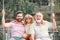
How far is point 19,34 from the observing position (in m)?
3.96

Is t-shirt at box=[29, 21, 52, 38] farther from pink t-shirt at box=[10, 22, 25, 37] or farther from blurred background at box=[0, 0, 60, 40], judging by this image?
blurred background at box=[0, 0, 60, 40]

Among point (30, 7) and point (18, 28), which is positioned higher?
point (30, 7)

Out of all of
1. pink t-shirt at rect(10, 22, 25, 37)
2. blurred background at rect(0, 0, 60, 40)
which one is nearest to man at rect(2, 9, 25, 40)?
pink t-shirt at rect(10, 22, 25, 37)

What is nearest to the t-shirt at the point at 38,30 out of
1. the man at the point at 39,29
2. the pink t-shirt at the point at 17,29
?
the man at the point at 39,29

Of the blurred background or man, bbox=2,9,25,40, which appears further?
the blurred background

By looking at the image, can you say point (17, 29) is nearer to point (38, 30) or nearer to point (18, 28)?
point (18, 28)

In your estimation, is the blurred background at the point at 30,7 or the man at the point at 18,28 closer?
the man at the point at 18,28

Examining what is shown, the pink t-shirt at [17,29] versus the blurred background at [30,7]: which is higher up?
the blurred background at [30,7]

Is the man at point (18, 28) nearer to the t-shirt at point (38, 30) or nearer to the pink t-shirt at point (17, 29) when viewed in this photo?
the pink t-shirt at point (17, 29)

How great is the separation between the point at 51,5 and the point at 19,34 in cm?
131

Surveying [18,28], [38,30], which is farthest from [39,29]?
[18,28]

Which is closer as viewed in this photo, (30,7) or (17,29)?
(17,29)

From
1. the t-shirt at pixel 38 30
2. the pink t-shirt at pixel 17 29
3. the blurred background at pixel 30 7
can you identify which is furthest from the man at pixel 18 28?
the blurred background at pixel 30 7

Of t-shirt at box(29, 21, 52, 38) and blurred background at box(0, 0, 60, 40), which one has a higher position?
blurred background at box(0, 0, 60, 40)
